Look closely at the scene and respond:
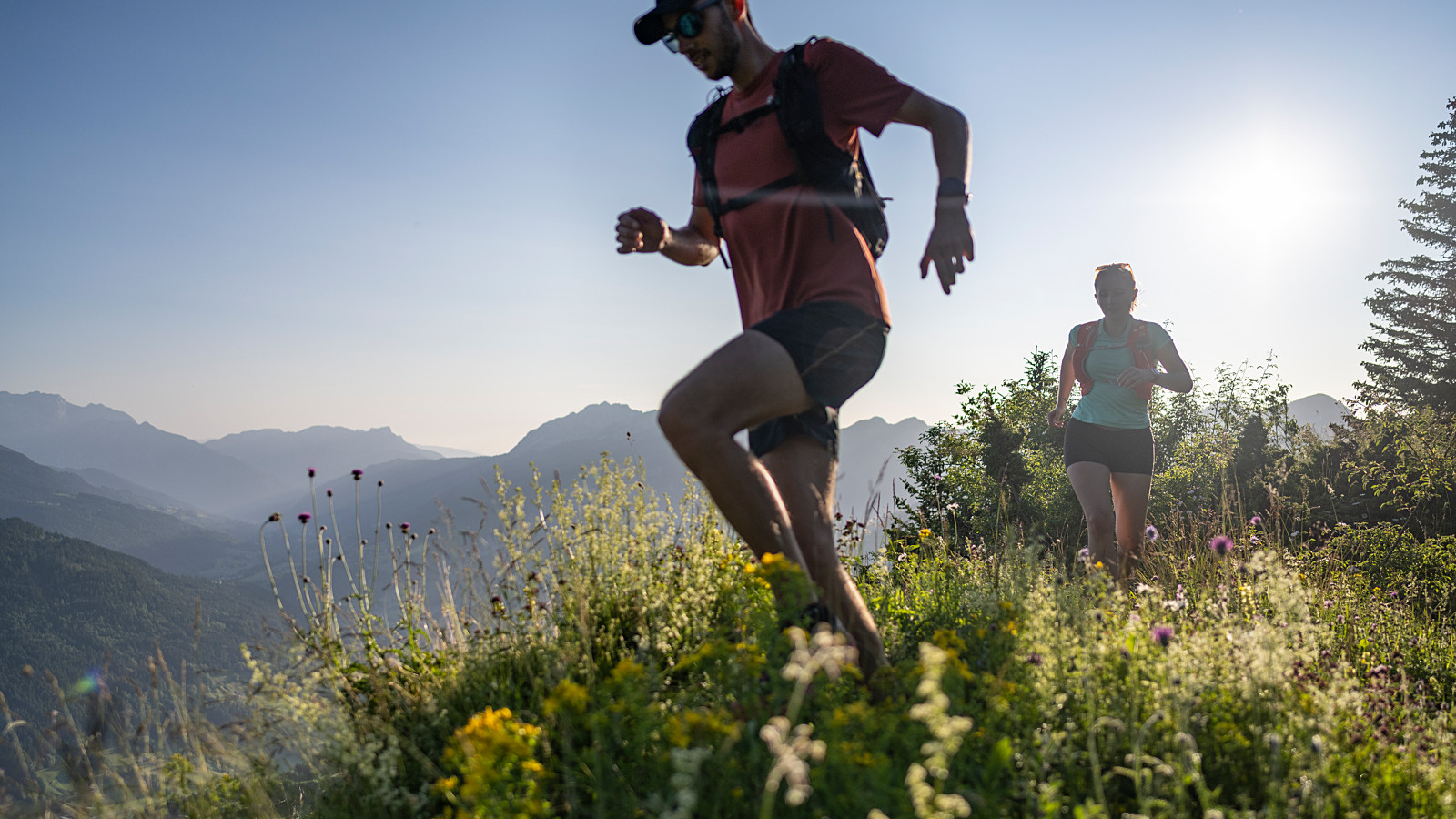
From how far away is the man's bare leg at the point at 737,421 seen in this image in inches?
72.7

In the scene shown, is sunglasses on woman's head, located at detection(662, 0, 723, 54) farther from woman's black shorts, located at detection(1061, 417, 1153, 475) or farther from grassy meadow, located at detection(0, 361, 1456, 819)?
woman's black shorts, located at detection(1061, 417, 1153, 475)

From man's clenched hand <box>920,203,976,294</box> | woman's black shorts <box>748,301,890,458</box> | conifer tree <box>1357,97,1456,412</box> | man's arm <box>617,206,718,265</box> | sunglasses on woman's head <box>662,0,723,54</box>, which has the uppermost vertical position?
conifer tree <box>1357,97,1456,412</box>

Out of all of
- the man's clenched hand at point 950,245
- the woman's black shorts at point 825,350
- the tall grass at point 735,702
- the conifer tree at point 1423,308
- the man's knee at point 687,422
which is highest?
the conifer tree at point 1423,308

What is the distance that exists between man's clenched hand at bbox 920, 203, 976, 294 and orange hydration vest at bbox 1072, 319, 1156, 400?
118 inches

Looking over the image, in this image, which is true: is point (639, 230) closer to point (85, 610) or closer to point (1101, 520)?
point (1101, 520)

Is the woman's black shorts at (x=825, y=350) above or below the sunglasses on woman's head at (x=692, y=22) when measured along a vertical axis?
below

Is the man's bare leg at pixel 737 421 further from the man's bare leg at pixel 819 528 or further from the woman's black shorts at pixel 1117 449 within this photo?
the woman's black shorts at pixel 1117 449

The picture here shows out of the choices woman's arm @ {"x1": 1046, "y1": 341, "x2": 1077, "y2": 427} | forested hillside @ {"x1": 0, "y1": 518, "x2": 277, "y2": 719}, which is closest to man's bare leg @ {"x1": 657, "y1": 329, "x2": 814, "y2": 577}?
woman's arm @ {"x1": 1046, "y1": 341, "x2": 1077, "y2": 427}

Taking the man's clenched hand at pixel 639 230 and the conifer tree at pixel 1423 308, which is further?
the conifer tree at pixel 1423 308

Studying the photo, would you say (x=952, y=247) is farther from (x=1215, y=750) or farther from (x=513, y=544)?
(x=513, y=544)

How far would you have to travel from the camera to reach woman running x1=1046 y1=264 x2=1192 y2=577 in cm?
427

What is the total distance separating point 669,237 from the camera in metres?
2.61

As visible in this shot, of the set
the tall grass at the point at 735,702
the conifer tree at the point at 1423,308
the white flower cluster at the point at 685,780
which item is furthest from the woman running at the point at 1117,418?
the conifer tree at the point at 1423,308

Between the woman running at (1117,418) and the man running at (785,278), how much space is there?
2.72 meters
